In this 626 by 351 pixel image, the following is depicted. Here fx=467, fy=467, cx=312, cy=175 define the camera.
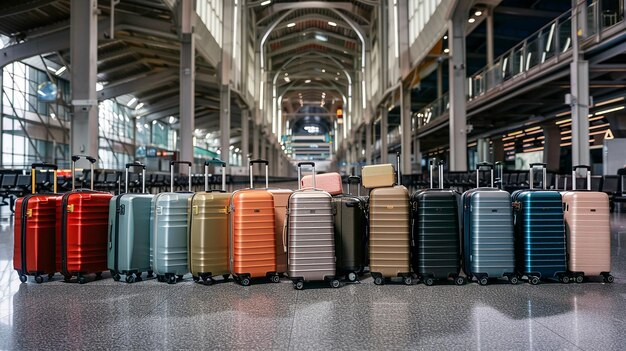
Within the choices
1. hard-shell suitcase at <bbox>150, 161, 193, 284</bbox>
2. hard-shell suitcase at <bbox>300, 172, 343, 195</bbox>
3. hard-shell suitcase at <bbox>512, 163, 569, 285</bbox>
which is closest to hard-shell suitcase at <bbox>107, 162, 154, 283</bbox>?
hard-shell suitcase at <bbox>150, 161, 193, 284</bbox>

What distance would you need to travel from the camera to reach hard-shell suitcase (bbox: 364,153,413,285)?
5.10 metres

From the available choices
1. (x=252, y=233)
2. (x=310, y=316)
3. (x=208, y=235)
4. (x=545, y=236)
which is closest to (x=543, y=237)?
(x=545, y=236)

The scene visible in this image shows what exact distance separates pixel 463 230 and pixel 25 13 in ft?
83.2

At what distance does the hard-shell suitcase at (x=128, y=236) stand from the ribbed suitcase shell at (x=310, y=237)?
1746mm

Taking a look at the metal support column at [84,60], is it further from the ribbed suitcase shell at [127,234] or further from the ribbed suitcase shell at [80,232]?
the ribbed suitcase shell at [127,234]

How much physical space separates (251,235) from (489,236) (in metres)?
2.62

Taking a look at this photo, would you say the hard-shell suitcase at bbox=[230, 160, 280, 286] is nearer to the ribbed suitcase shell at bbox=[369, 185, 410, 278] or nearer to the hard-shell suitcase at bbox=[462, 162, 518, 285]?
the ribbed suitcase shell at bbox=[369, 185, 410, 278]

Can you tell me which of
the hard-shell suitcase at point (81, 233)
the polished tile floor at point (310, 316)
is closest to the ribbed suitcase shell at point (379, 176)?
the polished tile floor at point (310, 316)

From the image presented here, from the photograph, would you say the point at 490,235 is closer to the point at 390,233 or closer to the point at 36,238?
the point at 390,233

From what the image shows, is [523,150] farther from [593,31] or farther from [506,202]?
[506,202]

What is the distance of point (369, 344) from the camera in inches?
129

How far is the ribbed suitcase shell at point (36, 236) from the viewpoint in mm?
5402

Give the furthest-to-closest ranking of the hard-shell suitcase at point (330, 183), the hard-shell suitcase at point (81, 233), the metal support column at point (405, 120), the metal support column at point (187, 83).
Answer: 1. the metal support column at point (405, 120)
2. the metal support column at point (187, 83)
3. the hard-shell suitcase at point (330, 183)
4. the hard-shell suitcase at point (81, 233)

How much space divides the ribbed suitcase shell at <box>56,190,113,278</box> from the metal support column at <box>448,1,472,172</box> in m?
16.0
